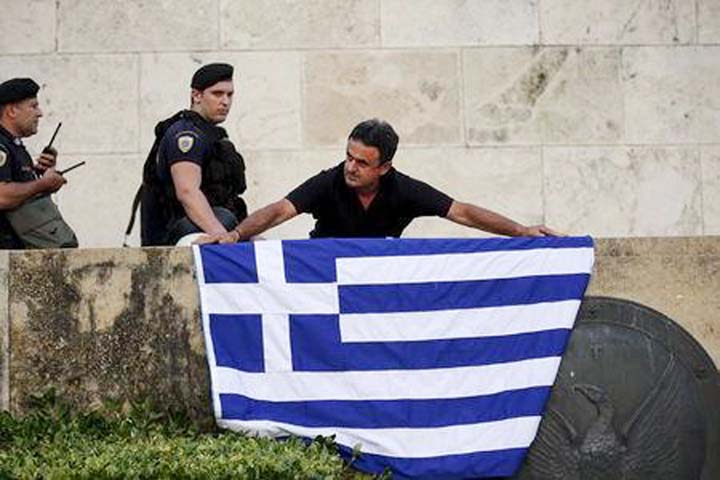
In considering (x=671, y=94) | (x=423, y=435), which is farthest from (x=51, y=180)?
(x=671, y=94)

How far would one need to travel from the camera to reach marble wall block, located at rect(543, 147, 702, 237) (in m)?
11.1

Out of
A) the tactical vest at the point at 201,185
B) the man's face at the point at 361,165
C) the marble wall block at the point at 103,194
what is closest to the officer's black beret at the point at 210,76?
the tactical vest at the point at 201,185

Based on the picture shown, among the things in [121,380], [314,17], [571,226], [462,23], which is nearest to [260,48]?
[314,17]

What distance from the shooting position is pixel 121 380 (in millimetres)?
8273

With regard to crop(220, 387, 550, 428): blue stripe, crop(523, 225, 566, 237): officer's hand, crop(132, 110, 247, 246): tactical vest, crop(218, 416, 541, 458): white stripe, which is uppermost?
crop(132, 110, 247, 246): tactical vest

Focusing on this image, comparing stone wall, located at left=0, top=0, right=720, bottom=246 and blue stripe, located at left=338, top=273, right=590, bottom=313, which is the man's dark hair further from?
stone wall, located at left=0, top=0, right=720, bottom=246

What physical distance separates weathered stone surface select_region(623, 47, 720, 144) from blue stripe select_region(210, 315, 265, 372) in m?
3.77

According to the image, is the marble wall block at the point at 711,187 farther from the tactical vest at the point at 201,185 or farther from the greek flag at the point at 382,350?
the tactical vest at the point at 201,185

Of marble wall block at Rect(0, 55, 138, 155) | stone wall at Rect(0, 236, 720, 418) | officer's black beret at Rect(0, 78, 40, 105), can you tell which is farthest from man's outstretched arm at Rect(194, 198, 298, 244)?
marble wall block at Rect(0, 55, 138, 155)

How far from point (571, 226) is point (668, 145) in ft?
2.58

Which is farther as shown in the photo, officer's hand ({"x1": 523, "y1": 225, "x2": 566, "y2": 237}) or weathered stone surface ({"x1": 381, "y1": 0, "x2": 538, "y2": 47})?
weathered stone surface ({"x1": 381, "y1": 0, "x2": 538, "y2": 47})

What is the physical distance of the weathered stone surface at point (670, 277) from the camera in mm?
8578

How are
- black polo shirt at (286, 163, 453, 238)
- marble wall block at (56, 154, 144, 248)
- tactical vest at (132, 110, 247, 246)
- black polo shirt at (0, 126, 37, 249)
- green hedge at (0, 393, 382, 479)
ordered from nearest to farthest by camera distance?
green hedge at (0, 393, 382, 479) < black polo shirt at (286, 163, 453, 238) < black polo shirt at (0, 126, 37, 249) < tactical vest at (132, 110, 247, 246) < marble wall block at (56, 154, 144, 248)

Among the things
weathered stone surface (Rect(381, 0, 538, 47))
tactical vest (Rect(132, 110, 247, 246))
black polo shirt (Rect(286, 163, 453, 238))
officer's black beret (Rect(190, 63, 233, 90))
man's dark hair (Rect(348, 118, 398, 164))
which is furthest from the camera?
weathered stone surface (Rect(381, 0, 538, 47))
